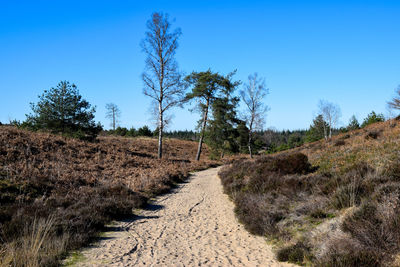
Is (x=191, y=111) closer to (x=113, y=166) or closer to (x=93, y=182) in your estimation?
(x=113, y=166)

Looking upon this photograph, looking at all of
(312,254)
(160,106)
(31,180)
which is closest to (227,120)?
(160,106)

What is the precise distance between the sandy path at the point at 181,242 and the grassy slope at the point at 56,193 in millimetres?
679

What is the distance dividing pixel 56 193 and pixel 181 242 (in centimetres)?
587

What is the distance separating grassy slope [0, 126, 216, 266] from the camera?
17.1 feet

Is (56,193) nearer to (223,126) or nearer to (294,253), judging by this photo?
(294,253)

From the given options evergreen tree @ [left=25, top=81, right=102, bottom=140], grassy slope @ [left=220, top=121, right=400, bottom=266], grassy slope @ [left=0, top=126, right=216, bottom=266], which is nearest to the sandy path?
grassy slope @ [left=220, top=121, right=400, bottom=266]

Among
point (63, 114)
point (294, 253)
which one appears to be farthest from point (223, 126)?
point (294, 253)

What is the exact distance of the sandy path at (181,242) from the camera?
5.33 metres

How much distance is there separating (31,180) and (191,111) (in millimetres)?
23315

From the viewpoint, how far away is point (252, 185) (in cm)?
1091

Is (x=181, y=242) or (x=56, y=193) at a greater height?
(x=56, y=193)

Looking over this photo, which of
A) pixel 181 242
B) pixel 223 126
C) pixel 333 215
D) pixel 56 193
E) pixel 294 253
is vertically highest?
pixel 223 126

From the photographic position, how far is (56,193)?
9562 mm

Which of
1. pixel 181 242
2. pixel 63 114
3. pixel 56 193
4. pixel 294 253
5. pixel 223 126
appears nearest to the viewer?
pixel 294 253
